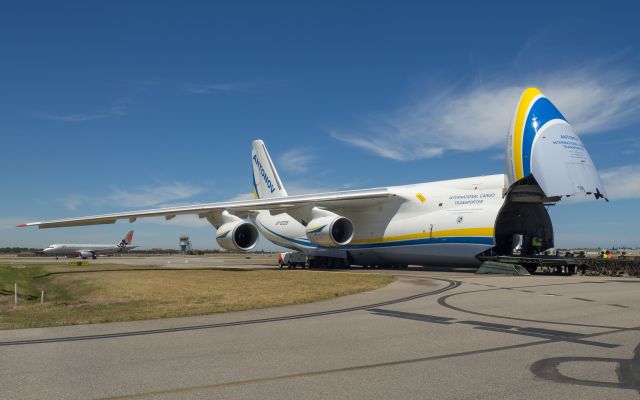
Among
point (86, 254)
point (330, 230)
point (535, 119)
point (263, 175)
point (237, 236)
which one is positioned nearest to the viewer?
point (535, 119)

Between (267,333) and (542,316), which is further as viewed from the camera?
(542,316)

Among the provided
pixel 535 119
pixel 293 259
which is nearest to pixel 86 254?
pixel 293 259

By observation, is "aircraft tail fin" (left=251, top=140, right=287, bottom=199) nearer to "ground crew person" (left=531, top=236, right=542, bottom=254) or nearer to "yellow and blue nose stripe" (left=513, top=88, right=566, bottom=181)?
"ground crew person" (left=531, top=236, right=542, bottom=254)

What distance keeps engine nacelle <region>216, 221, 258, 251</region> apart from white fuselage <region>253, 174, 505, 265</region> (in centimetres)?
449

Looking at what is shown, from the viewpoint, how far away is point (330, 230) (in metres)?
27.5

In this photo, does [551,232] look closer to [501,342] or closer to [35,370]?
[501,342]

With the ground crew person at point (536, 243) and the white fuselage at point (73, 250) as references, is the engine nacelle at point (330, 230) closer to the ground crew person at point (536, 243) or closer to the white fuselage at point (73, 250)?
the ground crew person at point (536, 243)

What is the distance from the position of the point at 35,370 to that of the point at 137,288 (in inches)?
441

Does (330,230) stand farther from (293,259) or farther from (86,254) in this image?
(86,254)

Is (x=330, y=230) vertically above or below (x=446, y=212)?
below

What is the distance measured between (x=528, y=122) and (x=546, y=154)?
5.03ft

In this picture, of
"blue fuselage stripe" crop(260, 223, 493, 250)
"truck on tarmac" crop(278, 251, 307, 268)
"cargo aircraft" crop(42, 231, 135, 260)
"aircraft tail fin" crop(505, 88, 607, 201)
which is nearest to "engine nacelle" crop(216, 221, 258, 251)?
"truck on tarmac" crop(278, 251, 307, 268)

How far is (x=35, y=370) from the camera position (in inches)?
234

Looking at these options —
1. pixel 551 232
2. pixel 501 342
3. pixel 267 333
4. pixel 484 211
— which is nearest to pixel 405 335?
pixel 501 342
